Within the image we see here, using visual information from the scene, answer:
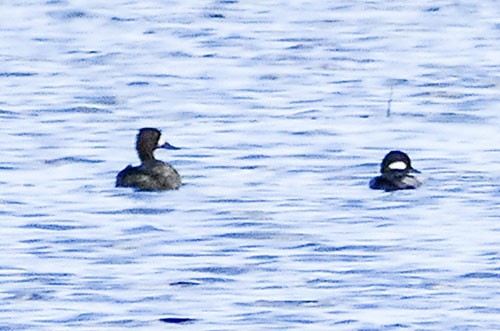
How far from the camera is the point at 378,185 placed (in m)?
18.5

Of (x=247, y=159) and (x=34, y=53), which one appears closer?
(x=247, y=159)

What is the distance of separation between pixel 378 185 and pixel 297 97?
16.9 feet

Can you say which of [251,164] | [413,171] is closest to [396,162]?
[413,171]

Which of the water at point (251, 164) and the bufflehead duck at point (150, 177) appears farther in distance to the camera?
the bufflehead duck at point (150, 177)

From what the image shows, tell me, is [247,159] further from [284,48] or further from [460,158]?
[284,48]

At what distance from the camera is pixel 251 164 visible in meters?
19.7

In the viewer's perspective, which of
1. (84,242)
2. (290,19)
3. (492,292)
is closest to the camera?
(492,292)

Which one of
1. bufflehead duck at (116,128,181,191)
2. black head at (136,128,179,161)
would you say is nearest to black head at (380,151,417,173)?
bufflehead duck at (116,128,181,191)

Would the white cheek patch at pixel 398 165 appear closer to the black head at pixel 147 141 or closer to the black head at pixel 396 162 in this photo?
the black head at pixel 396 162

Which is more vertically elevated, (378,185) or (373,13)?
(373,13)

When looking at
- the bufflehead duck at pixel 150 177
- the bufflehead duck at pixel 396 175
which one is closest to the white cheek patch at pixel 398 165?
the bufflehead duck at pixel 396 175

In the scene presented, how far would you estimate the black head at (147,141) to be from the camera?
20.0m

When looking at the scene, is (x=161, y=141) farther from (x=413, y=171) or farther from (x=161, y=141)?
(x=413, y=171)

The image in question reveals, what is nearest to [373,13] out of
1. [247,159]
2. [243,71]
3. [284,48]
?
[284,48]
